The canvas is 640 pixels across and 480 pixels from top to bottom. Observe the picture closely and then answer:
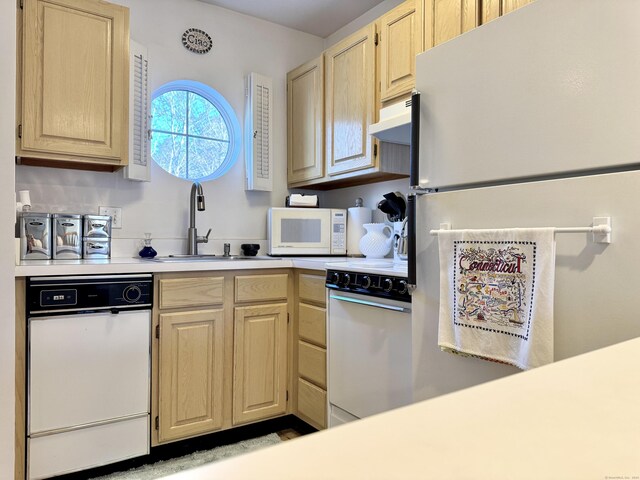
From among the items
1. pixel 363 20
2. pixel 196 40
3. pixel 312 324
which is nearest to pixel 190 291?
pixel 312 324

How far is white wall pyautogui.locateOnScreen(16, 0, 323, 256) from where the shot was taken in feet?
8.06

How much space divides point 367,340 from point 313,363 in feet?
1.68

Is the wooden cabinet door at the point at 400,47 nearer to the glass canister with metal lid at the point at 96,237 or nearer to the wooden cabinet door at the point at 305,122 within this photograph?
the wooden cabinet door at the point at 305,122

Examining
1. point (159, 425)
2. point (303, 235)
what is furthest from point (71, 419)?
point (303, 235)

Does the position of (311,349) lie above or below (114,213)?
below

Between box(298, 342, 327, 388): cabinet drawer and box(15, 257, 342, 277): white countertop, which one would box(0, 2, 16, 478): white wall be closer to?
box(15, 257, 342, 277): white countertop

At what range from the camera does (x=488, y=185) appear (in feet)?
4.28

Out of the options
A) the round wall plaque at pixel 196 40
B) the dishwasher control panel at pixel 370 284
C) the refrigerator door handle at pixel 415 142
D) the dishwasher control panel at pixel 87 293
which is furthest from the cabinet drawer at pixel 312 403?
the round wall plaque at pixel 196 40

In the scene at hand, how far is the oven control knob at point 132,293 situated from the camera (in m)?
1.94

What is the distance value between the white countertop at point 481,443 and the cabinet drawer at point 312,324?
176 cm

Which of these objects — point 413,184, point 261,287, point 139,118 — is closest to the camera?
point 413,184

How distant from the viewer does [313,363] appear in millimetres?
2266

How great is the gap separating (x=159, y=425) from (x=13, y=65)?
158 centimetres

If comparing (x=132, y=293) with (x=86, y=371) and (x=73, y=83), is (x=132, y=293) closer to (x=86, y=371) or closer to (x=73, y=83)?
(x=86, y=371)
